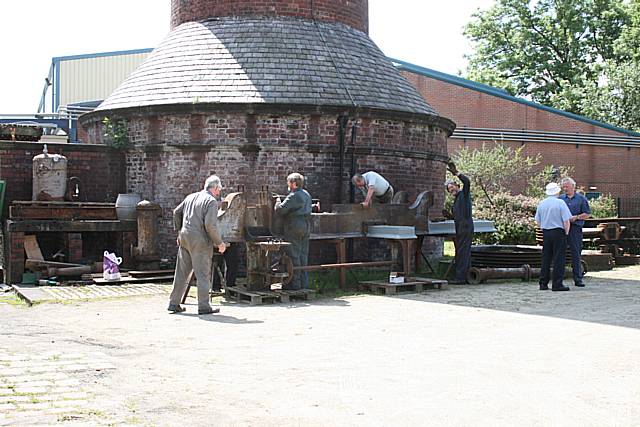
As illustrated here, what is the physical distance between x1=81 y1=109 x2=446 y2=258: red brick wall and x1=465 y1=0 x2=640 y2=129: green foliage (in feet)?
91.9

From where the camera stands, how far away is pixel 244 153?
14289mm

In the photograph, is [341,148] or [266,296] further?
[341,148]

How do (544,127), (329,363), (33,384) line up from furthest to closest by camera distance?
(544,127) < (329,363) < (33,384)

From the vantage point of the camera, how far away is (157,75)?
1556 centimetres

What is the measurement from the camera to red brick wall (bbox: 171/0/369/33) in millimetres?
16344

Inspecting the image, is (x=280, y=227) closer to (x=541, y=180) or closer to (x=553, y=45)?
(x=541, y=180)

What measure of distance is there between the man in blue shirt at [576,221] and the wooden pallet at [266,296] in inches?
183

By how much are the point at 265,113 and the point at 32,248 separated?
4766mm

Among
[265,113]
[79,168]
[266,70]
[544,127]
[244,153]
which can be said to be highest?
[544,127]

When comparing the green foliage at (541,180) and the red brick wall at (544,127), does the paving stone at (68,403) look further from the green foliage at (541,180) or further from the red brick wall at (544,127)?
the red brick wall at (544,127)

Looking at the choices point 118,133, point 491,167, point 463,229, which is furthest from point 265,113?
point 491,167

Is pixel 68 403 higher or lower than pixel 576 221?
lower

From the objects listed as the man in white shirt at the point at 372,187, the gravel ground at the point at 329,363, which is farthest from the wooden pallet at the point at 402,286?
the man in white shirt at the point at 372,187

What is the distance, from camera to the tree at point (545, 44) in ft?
141
